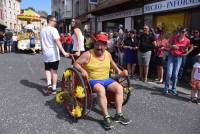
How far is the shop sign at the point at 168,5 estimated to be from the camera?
1030cm

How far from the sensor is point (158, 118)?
17.4 feet

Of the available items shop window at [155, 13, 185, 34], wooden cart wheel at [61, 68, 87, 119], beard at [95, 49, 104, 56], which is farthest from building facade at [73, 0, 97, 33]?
beard at [95, 49, 104, 56]

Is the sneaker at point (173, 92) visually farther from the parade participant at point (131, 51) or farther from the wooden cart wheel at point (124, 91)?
the parade participant at point (131, 51)

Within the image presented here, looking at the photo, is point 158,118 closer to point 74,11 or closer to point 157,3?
point 157,3

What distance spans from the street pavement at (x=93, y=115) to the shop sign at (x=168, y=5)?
3.97 metres

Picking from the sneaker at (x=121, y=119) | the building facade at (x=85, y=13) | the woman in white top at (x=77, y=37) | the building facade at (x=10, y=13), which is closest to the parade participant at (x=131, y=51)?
the woman in white top at (x=77, y=37)

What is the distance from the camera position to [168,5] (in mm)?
11719

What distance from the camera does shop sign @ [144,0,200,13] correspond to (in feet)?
33.8

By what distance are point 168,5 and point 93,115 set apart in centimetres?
760

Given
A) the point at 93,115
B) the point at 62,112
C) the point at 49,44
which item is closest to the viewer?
the point at 93,115

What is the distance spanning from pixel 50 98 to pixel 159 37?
4.29 m

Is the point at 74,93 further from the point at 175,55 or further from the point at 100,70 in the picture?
the point at 175,55

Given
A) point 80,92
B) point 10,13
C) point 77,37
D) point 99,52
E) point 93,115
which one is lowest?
point 93,115

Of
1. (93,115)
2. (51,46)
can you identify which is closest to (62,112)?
(93,115)
